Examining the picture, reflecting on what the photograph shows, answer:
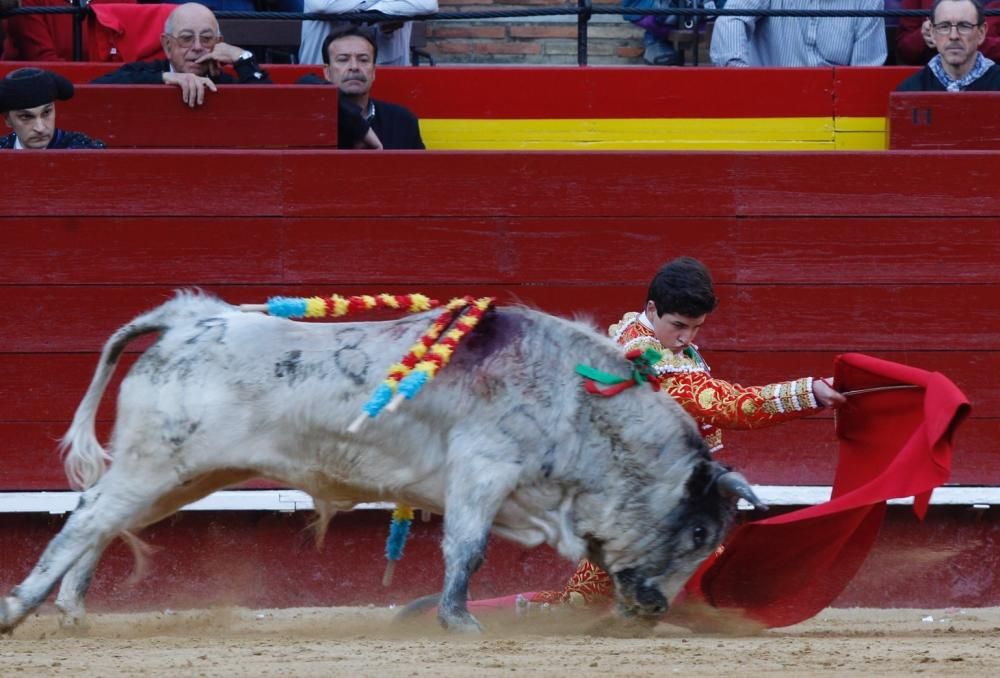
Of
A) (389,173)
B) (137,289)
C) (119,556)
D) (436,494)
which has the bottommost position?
(119,556)

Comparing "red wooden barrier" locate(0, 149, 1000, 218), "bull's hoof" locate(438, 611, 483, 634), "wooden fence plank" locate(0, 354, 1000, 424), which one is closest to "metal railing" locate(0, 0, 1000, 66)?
"red wooden barrier" locate(0, 149, 1000, 218)

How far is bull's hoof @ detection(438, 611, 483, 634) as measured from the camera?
470 centimetres

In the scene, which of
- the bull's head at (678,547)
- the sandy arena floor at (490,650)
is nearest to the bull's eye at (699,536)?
the bull's head at (678,547)

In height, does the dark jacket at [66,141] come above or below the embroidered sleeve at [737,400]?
above

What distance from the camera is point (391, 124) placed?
6.43 meters

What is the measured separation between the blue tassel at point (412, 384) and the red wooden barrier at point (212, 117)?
162 cm

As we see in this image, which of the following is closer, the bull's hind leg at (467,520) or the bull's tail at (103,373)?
the bull's hind leg at (467,520)

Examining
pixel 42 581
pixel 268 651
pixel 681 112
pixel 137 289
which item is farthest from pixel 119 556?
pixel 681 112

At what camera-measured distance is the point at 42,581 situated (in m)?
4.81

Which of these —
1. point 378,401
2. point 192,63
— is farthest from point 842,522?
point 192,63

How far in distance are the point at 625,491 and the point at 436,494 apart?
494mm

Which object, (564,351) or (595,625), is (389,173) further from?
(595,625)

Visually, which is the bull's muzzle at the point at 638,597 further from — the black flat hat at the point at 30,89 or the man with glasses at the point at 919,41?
the man with glasses at the point at 919,41

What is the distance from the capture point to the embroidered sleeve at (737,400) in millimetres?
4895
